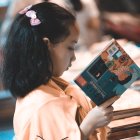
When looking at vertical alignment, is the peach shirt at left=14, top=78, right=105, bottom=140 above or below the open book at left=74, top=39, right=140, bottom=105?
below

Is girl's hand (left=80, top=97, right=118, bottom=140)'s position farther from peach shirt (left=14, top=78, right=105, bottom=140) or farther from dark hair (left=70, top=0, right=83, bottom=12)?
dark hair (left=70, top=0, right=83, bottom=12)

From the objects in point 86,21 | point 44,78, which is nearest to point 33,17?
point 44,78

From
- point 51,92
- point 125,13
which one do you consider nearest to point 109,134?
point 51,92

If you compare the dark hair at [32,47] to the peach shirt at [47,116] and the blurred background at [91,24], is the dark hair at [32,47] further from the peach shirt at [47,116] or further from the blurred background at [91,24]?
the blurred background at [91,24]

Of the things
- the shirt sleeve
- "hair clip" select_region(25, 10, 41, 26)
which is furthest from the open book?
"hair clip" select_region(25, 10, 41, 26)

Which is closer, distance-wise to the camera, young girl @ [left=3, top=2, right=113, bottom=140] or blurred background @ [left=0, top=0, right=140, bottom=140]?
young girl @ [left=3, top=2, right=113, bottom=140]

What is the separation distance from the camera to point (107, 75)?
1.40 metres

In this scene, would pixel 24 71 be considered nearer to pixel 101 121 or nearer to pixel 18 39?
pixel 18 39

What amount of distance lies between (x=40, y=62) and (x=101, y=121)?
1.03 feet

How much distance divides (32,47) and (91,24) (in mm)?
2391

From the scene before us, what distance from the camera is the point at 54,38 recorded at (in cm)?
149

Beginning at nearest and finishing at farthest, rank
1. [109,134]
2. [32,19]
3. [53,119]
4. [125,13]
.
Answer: [53,119], [32,19], [109,134], [125,13]

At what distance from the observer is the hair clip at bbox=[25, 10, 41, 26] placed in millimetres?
1482

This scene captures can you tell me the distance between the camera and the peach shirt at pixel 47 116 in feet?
4.55
